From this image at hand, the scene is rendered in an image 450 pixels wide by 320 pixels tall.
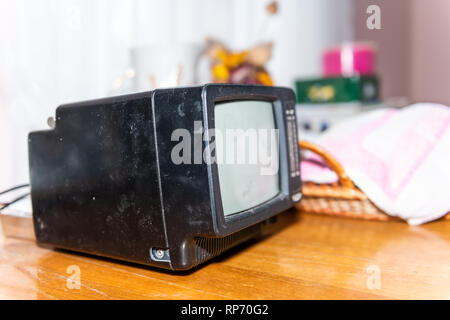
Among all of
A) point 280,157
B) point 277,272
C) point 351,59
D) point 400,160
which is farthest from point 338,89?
point 277,272

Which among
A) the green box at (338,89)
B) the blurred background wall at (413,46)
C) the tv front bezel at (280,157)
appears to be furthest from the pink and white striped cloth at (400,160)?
the blurred background wall at (413,46)

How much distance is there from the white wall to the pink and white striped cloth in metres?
0.52

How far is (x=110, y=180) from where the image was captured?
0.62m

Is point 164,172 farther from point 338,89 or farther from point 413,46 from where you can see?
point 413,46

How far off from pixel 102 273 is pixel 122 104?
243 millimetres

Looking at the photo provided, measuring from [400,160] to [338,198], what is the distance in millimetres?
144

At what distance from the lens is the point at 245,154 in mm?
673

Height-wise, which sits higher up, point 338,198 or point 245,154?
point 245,154

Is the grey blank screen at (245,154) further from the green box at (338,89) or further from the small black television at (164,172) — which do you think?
the green box at (338,89)

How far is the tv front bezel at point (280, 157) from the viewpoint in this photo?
549 millimetres
